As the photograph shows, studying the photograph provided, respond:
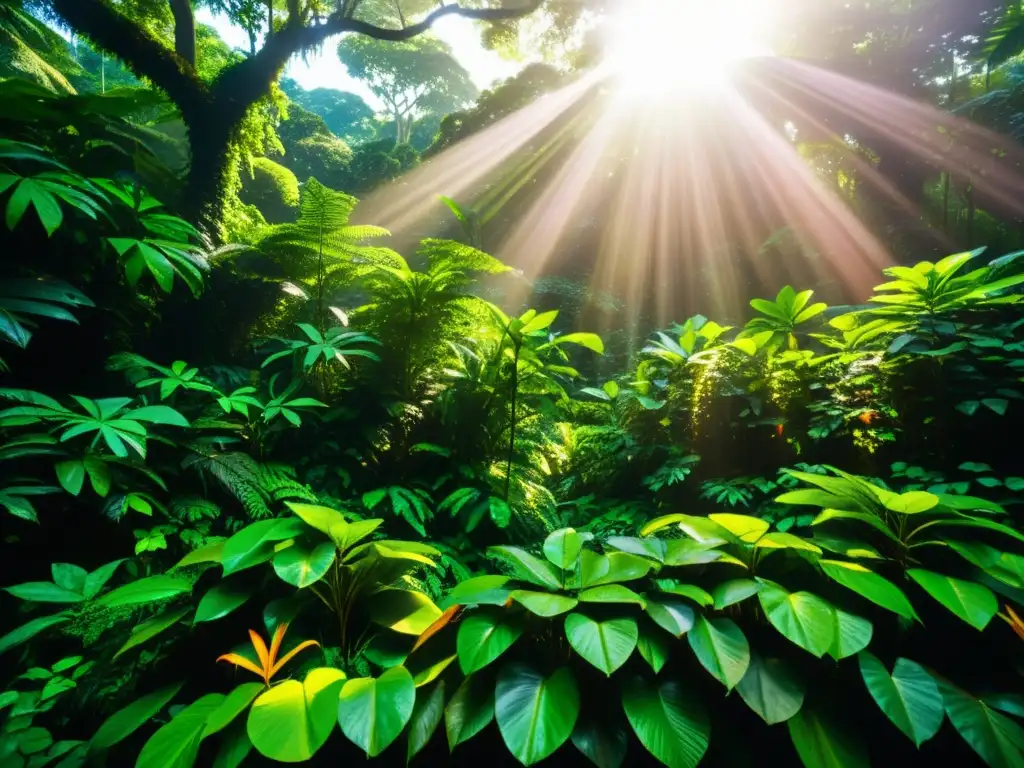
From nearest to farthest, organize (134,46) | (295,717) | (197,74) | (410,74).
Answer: (295,717)
(134,46)
(197,74)
(410,74)

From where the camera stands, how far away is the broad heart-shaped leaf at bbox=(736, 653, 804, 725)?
0.90m

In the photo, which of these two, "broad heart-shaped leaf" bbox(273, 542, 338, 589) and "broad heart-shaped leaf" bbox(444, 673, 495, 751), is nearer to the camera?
"broad heart-shaped leaf" bbox(444, 673, 495, 751)

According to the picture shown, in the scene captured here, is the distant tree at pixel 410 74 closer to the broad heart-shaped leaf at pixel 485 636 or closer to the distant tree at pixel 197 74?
the distant tree at pixel 197 74

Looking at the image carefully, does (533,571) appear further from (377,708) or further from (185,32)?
(185,32)

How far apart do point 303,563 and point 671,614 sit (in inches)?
35.1

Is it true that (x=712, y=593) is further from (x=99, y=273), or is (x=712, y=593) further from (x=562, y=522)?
(x=99, y=273)

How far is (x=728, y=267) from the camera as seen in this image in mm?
9297

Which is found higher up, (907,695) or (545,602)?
(545,602)

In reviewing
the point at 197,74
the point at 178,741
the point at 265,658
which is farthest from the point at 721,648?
the point at 197,74

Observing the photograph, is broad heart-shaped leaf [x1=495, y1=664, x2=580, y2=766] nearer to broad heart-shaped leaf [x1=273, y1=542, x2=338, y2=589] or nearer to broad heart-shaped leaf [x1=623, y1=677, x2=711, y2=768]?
broad heart-shaped leaf [x1=623, y1=677, x2=711, y2=768]

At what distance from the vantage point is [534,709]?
0.92 metres

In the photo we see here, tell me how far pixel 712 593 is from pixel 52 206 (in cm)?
285

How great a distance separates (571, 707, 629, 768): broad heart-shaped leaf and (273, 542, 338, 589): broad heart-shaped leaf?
674 mm

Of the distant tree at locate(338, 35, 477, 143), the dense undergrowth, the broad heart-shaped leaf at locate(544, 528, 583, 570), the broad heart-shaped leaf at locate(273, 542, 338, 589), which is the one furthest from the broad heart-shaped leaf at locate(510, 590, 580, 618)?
the distant tree at locate(338, 35, 477, 143)
